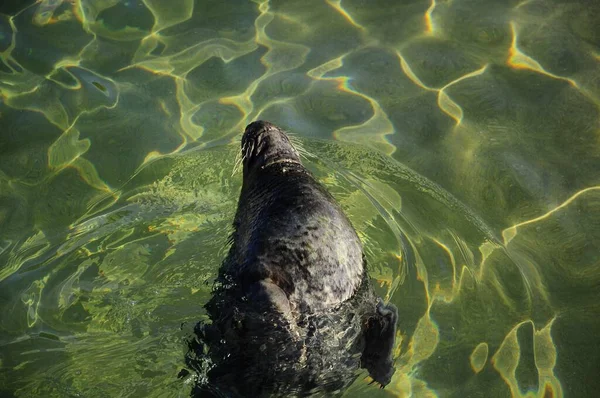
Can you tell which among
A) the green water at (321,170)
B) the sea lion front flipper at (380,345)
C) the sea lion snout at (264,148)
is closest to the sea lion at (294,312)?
the sea lion front flipper at (380,345)

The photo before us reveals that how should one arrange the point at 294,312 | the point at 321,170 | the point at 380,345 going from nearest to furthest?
1. the point at 294,312
2. the point at 380,345
3. the point at 321,170

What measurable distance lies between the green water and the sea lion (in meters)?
0.26

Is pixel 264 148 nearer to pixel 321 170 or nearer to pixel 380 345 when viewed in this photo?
pixel 321 170

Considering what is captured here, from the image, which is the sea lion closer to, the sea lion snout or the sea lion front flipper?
the sea lion front flipper

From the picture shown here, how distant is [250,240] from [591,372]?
231 cm

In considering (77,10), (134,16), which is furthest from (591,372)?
(77,10)

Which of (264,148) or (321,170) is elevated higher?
(264,148)

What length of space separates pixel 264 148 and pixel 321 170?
916mm

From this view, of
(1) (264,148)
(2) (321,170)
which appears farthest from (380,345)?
(2) (321,170)

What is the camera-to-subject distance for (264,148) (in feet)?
15.6

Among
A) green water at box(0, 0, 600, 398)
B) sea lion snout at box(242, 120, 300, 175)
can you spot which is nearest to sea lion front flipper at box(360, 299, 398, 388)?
green water at box(0, 0, 600, 398)

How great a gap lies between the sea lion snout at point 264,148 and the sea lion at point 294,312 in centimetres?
54

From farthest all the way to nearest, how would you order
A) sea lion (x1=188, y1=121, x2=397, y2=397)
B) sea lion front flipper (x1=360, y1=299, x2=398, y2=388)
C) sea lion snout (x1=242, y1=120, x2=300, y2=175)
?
sea lion snout (x1=242, y1=120, x2=300, y2=175), sea lion front flipper (x1=360, y1=299, x2=398, y2=388), sea lion (x1=188, y1=121, x2=397, y2=397)

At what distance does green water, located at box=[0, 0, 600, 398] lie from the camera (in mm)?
4324
